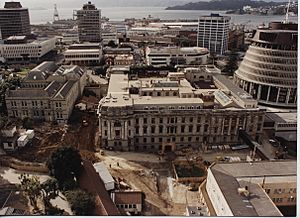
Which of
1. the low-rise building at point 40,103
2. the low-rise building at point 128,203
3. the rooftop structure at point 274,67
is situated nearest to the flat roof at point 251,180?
the low-rise building at point 128,203

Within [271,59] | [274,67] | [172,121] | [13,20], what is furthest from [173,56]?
[13,20]

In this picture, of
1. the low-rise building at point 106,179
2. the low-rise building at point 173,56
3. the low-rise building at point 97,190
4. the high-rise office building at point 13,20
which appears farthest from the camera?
the high-rise office building at point 13,20

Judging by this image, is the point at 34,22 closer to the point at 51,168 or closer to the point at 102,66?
the point at 102,66

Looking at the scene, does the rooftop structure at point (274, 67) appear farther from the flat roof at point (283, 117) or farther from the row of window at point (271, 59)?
the flat roof at point (283, 117)

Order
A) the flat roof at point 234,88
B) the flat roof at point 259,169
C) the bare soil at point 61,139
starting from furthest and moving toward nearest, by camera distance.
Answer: the flat roof at point 234,88
the bare soil at point 61,139
the flat roof at point 259,169

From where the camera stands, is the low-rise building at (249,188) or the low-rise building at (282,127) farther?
the low-rise building at (282,127)

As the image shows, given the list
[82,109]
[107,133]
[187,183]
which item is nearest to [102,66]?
[82,109]

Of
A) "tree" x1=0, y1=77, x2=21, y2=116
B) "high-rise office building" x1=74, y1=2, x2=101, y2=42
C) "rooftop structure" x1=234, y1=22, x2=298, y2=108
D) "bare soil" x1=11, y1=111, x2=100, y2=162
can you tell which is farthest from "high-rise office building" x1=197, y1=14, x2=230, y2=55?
"tree" x1=0, y1=77, x2=21, y2=116
